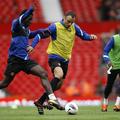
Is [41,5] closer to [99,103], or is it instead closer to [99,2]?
[99,2]

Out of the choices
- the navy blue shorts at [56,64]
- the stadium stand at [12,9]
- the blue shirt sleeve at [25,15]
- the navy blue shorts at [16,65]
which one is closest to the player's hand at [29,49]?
the navy blue shorts at [16,65]

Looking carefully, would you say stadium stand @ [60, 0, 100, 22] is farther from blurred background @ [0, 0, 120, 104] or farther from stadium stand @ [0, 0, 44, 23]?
stadium stand @ [0, 0, 44, 23]

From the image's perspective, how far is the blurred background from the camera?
2584 centimetres

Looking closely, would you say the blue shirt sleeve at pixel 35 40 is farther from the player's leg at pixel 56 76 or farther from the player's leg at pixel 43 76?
the player's leg at pixel 56 76

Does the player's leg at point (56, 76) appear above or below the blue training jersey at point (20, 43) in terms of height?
below

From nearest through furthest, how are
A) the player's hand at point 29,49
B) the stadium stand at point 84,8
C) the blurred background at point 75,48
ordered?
the player's hand at point 29,49, the blurred background at point 75,48, the stadium stand at point 84,8

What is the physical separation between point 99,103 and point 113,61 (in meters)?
6.77

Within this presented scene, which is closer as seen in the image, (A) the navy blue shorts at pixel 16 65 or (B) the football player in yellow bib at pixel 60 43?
(A) the navy blue shorts at pixel 16 65

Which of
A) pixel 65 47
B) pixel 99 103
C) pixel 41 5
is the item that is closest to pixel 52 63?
pixel 65 47

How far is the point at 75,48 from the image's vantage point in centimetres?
2731

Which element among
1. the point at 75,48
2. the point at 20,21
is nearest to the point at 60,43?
the point at 20,21

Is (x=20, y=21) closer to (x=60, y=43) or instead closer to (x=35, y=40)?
(x=35, y=40)

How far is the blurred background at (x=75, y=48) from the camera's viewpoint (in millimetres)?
25844

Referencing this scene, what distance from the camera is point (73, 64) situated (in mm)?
27078
